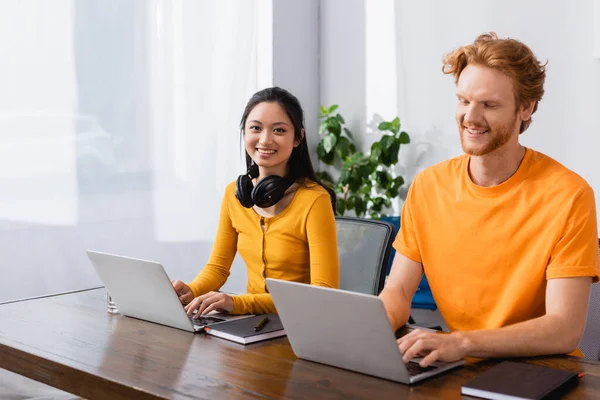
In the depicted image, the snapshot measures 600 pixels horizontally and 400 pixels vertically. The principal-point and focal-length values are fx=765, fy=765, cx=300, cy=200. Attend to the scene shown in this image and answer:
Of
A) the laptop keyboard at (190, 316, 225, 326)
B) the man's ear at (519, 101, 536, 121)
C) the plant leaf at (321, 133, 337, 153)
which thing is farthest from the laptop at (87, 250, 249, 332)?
the plant leaf at (321, 133, 337, 153)

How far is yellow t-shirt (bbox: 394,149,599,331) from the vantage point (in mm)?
1717

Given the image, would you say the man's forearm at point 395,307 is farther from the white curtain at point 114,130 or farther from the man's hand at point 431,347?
the white curtain at point 114,130

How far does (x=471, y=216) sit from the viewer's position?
6.09ft

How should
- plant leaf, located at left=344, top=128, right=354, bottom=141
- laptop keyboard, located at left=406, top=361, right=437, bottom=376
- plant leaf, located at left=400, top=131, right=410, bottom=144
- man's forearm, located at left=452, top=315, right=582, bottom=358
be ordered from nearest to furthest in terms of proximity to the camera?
laptop keyboard, located at left=406, top=361, right=437, bottom=376 < man's forearm, located at left=452, top=315, right=582, bottom=358 < plant leaf, located at left=400, top=131, right=410, bottom=144 < plant leaf, located at left=344, top=128, right=354, bottom=141

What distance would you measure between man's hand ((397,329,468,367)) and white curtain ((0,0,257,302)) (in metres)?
2.44

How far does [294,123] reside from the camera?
231cm

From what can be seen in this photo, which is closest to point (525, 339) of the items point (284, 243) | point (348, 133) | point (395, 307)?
point (395, 307)

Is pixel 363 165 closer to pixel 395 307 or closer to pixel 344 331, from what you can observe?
pixel 395 307

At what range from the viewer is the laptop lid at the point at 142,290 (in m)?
1.80

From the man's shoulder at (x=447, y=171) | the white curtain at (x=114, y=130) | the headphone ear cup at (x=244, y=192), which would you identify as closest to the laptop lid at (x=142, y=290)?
the headphone ear cup at (x=244, y=192)

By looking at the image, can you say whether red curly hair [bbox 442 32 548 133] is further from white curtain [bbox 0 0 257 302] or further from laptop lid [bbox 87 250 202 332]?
white curtain [bbox 0 0 257 302]

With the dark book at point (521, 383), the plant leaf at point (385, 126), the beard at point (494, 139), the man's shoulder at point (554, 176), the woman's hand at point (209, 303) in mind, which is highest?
the beard at point (494, 139)

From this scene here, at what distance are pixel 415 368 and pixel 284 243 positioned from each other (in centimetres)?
85

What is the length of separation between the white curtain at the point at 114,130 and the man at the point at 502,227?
82.4 inches
